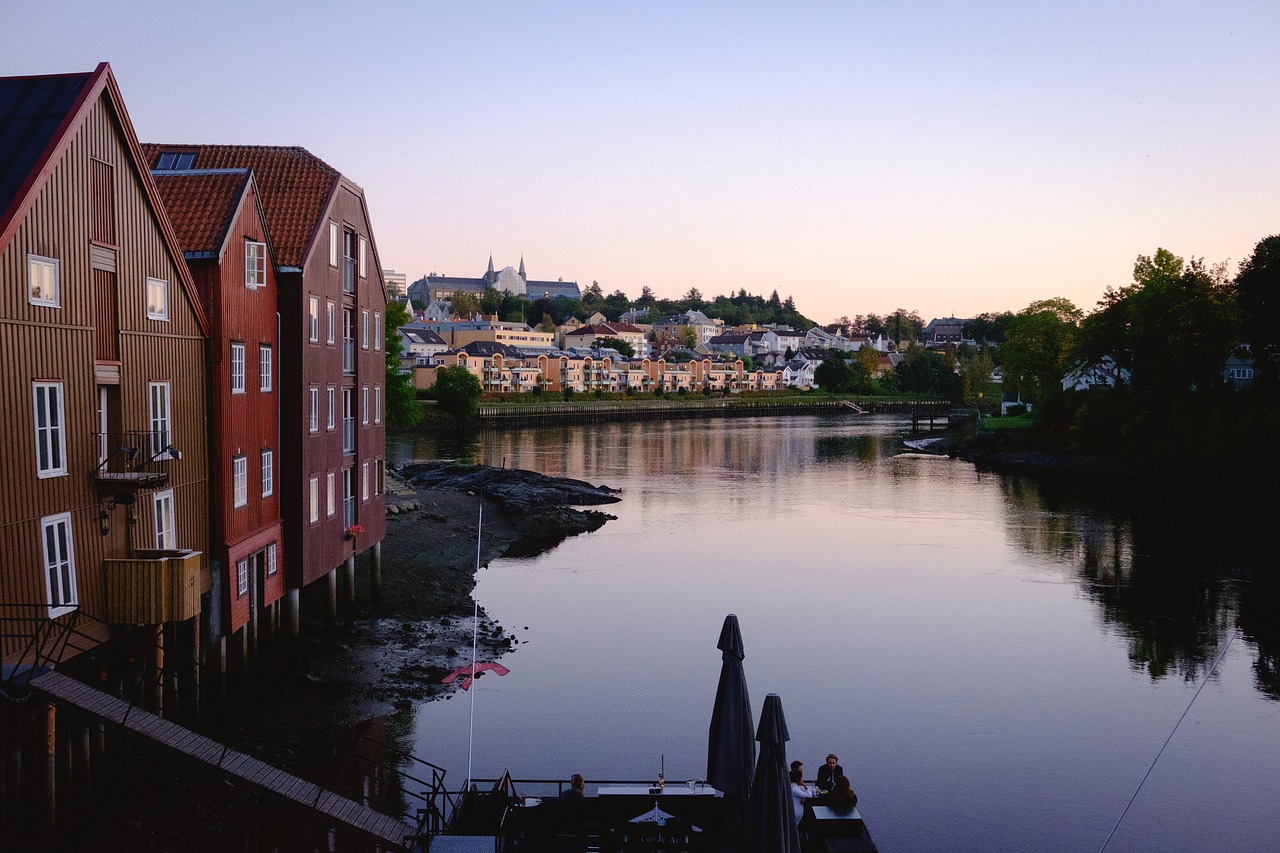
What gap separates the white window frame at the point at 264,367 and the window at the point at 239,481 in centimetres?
179

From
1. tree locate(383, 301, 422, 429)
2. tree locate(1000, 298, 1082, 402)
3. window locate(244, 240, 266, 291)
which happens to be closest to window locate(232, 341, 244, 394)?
window locate(244, 240, 266, 291)

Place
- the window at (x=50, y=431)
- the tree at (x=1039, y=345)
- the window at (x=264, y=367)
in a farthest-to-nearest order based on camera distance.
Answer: the tree at (x=1039, y=345) → the window at (x=264, y=367) → the window at (x=50, y=431)

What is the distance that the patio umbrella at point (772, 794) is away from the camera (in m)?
11.9

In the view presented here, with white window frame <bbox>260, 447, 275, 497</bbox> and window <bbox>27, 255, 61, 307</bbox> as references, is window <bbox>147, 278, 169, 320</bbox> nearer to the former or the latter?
window <bbox>27, 255, 61, 307</bbox>

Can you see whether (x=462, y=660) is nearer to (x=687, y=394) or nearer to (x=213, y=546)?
(x=213, y=546)

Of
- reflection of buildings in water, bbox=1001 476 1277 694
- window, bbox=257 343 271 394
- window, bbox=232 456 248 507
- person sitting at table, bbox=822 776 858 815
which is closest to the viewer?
person sitting at table, bbox=822 776 858 815

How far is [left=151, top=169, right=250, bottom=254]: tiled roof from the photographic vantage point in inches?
744

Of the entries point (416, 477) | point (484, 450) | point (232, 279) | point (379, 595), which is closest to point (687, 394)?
point (484, 450)

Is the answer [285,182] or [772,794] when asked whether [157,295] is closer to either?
[285,182]

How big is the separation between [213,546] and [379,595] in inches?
464

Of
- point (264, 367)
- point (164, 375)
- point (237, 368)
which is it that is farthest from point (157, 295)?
point (264, 367)

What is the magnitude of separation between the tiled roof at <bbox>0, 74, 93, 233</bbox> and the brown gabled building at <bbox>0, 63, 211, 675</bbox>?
0.08ft

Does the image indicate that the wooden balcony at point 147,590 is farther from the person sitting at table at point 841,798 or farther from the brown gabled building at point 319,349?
the person sitting at table at point 841,798

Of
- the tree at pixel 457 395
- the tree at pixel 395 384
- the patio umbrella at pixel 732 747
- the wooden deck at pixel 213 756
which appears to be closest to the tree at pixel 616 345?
the tree at pixel 457 395
